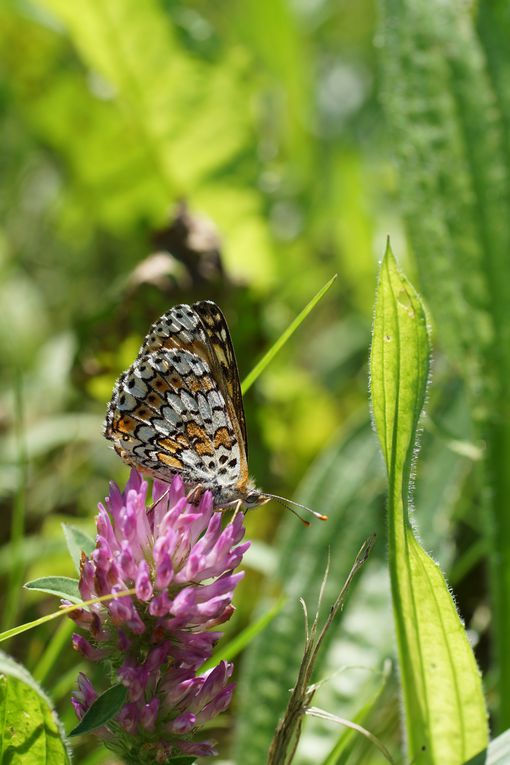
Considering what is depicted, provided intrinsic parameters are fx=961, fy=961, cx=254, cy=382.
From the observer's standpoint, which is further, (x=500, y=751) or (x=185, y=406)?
(x=185, y=406)

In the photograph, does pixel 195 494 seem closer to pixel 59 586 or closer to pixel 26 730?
pixel 59 586

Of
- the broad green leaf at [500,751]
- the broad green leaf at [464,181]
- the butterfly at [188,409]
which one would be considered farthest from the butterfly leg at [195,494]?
the broad green leaf at [464,181]

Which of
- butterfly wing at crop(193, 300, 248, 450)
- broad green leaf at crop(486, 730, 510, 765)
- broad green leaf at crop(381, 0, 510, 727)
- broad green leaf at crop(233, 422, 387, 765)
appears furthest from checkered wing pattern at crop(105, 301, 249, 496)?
broad green leaf at crop(381, 0, 510, 727)

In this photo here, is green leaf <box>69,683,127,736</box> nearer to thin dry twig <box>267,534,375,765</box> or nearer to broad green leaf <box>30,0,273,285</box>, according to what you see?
thin dry twig <box>267,534,375,765</box>

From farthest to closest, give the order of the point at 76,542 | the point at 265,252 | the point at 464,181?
the point at 265,252 → the point at 464,181 → the point at 76,542

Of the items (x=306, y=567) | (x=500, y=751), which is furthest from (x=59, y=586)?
(x=306, y=567)

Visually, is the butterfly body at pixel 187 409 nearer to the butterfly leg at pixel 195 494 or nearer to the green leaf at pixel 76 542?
the butterfly leg at pixel 195 494

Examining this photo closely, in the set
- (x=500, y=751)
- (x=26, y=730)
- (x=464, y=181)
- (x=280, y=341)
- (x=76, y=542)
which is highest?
(x=464, y=181)

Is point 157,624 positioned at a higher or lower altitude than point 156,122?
lower
